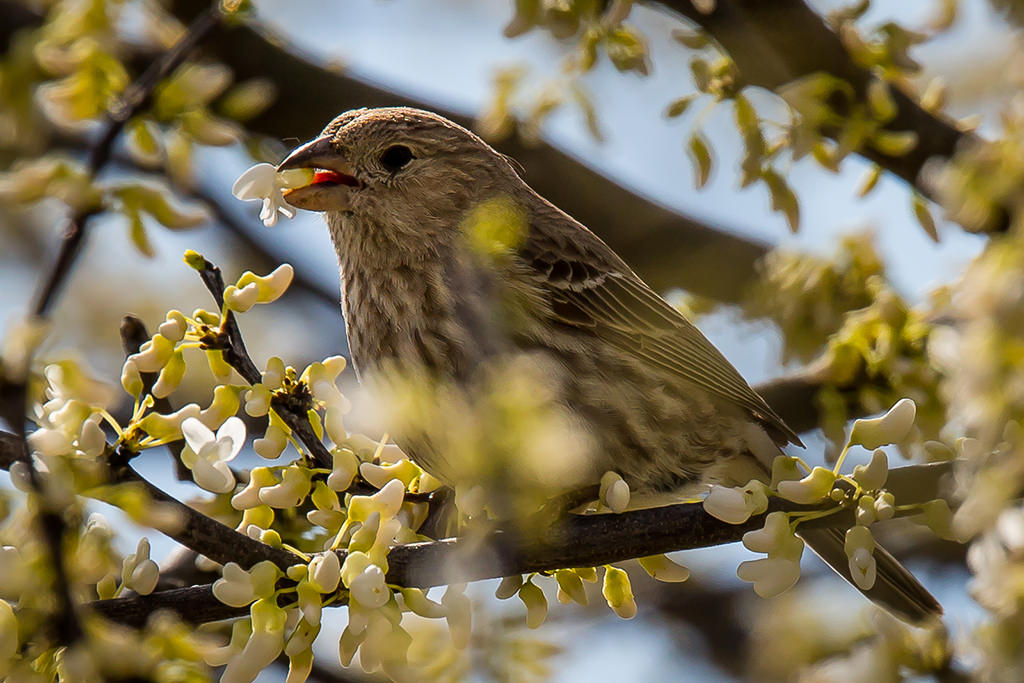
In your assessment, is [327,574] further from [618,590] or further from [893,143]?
[893,143]

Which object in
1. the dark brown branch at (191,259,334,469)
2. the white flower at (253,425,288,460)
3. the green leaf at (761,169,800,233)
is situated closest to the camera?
the white flower at (253,425,288,460)

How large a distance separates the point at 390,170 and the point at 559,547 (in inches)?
76.0

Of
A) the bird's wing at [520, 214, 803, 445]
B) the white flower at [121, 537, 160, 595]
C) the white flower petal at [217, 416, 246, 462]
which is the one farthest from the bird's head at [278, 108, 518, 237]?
the white flower at [121, 537, 160, 595]

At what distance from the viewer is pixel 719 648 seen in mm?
6375

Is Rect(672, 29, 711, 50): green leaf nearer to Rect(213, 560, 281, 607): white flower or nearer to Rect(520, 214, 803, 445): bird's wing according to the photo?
Rect(520, 214, 803, 445): bird's wing

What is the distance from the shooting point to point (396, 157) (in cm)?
446

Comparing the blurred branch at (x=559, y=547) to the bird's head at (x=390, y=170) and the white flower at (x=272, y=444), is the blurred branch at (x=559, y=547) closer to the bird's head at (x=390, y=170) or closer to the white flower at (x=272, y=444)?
the white flower at (x=272, y=444)

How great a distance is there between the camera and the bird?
13.1 feet

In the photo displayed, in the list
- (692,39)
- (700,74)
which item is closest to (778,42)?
(692,39)

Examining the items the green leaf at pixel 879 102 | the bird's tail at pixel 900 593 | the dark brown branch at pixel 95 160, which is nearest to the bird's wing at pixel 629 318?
the bird's tail at pixel 900 593

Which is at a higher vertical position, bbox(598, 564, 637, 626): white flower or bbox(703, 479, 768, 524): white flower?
bbox(703, 479, 768, 524): white flower

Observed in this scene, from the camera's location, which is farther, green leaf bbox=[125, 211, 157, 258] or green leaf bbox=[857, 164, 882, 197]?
green leaf bbox=[857, 164, 882, 197]

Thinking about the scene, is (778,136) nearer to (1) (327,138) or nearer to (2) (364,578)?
(1) (327,138)

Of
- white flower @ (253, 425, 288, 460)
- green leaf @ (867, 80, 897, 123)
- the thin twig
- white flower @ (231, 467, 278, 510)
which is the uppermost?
the thin twig
